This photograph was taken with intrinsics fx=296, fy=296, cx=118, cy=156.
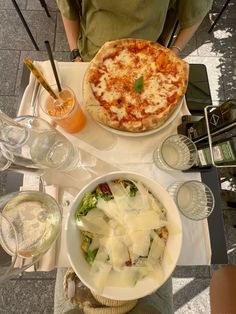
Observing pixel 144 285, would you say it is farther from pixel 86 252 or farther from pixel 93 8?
pixel 93 8

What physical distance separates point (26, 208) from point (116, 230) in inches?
9.2

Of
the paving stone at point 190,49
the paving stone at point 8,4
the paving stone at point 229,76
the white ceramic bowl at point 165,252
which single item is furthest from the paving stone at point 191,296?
the paving stone at point 8,4

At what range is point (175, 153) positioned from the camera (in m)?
0.86

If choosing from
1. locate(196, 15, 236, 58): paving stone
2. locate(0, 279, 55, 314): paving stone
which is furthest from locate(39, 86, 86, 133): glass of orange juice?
locate(196, 15, 236, 58): paving stone

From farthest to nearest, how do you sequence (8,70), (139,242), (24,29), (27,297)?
(24,29) < (8,70) < (27,297) < (139,242)

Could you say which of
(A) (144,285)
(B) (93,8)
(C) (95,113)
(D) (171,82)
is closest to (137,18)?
(B) (93,8)

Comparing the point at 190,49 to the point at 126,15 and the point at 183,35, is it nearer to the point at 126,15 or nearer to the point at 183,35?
the point at 183,35

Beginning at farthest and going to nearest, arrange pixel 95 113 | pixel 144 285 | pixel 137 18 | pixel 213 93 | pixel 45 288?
→ pixel 213 93 → pixel 45 288 → pixel 137 18 → pixel 95 113 → pixel 144 285

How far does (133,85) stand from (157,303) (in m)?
0.70

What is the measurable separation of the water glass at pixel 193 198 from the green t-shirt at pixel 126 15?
58 centimetres

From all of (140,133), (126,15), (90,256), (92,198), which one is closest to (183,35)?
(126,15)

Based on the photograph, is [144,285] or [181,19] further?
[181,19]

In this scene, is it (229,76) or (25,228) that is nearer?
(25,228)

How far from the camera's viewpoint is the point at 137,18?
101cm
